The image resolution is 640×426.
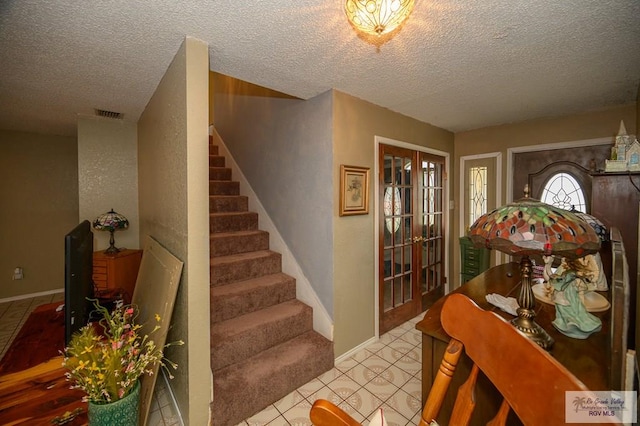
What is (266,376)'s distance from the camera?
1877 mm

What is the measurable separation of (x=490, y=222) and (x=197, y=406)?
1837mm

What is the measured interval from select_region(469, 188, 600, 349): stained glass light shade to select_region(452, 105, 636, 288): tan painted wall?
2747mm

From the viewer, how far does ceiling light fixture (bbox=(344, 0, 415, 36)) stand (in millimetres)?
987

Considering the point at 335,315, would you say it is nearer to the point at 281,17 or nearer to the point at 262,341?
the point at 262,341

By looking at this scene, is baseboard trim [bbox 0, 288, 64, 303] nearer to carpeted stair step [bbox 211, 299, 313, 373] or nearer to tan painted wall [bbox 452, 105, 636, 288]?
carpeted stair step [bbox 211, 299, 313, 373]

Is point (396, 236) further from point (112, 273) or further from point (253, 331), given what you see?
point (112, 273)

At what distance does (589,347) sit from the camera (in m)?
1.07

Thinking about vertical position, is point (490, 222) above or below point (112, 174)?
below

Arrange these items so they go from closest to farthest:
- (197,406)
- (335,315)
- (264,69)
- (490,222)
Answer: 1. (490,222)
2. (197,406)
3. (264,69)
4. (335,315)

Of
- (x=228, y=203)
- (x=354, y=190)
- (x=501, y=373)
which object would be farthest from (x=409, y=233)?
(x=501, y=373)

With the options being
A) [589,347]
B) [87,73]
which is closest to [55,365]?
[87,73]

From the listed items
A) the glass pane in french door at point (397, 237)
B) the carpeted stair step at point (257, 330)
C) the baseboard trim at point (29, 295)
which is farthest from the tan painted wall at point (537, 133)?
the baseboard trim at point (29, 295)

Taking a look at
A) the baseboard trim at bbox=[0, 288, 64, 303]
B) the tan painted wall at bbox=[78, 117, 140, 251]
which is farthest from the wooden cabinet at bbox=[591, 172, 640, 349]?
the baseboard trim at bbox=[0, 288, 64, 303]

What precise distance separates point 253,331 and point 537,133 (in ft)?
12.1
